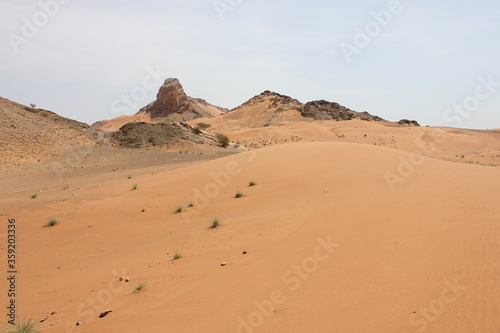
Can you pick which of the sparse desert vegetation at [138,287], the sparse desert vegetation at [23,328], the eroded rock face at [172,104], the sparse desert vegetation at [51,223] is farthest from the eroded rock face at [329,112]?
the sparse desert vegetation at [23,328]

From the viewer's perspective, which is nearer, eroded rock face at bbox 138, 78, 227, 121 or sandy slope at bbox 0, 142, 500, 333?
sandy slope at bbox 0, 142, 500, 333

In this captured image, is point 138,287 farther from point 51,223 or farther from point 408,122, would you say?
point 408,122

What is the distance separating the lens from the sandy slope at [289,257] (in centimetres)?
358

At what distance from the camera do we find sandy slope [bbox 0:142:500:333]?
11.7 ft

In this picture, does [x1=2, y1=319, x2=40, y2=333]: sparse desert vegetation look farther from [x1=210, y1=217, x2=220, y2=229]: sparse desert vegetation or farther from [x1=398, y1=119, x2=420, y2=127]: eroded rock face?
[x1=398, y1=119, x2=420, y2=127]: eroded rock face

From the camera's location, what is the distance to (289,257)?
510 cm

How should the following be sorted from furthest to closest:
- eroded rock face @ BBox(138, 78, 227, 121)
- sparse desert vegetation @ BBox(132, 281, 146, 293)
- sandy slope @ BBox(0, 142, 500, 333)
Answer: eroded rock face @ BBox(138, 78, 227, 121), sparse desert vegetation @ BBox(132, 281, 146, 293), sandy slope @ BBox(0, 142, 500, 333)

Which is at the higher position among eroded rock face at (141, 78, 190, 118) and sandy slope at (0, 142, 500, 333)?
eroded rock face at (141, 78, 190, 118)

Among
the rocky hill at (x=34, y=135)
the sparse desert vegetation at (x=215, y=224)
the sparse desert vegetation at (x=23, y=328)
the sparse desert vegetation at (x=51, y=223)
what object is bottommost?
the sparse desert vegetation at (x=23, y=328)

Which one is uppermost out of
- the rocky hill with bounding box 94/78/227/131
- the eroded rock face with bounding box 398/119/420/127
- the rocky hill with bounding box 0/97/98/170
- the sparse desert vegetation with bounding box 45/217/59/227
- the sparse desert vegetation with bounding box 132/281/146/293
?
the rocky hill with bounding box 94/78/227/131

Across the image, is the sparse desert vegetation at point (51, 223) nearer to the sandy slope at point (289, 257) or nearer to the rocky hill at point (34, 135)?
the sandy slope at point (289, 257)

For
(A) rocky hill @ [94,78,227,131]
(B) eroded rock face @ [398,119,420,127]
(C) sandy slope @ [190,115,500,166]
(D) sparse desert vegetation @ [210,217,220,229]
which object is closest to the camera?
(D) sparse desert vegetation @ [210,217,220,229]

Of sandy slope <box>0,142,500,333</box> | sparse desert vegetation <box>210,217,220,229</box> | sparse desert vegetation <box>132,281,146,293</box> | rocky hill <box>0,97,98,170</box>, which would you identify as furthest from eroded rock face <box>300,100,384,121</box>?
sparse desert vegetation <box>132,281,146,293</box>

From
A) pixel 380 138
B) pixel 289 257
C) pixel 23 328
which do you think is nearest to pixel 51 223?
pixel 23 328
